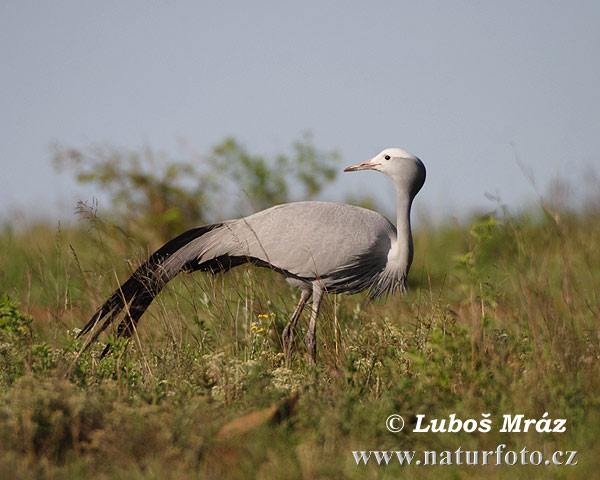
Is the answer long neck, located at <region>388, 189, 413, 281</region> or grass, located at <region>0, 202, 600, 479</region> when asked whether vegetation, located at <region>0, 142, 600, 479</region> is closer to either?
grass, located at <region>0, 202, 600, 479</region>

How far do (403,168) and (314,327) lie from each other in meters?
1.35

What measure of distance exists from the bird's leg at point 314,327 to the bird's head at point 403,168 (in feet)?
3.14

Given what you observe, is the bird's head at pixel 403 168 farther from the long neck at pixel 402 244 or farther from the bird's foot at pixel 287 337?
the bird's foot at pixel 287 337

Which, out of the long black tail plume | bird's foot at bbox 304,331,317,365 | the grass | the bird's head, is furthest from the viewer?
the bird's head

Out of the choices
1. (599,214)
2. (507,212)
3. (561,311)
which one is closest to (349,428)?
(507,212)

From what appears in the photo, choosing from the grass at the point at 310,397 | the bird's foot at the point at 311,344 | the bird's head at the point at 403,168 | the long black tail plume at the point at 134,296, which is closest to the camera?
the grass at the point at 310,397

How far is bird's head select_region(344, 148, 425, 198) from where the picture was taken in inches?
202

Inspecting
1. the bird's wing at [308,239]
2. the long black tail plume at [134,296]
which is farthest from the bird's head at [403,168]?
the long black tail plume at [134,296]

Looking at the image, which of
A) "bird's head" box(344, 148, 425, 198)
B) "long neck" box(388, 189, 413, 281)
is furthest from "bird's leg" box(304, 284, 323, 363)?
"bird's head" box(344, 148, 425, 198)

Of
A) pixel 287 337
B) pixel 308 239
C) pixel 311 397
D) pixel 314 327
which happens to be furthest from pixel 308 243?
pixel 311 397

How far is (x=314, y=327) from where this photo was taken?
5102 millimetres

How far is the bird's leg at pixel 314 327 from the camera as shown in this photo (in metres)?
5.06

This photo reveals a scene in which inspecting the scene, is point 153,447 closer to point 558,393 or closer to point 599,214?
point 558,393

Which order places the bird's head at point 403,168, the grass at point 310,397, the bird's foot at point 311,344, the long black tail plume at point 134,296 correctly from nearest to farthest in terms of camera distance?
the grass at point 310,397 < the long black tail plume at point 134,296 < the bird's foot at point 311,344 < the bird's head at point 403,168
